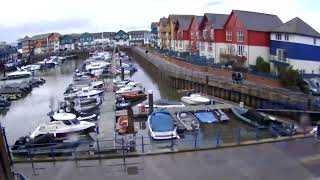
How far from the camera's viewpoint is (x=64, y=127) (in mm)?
23250

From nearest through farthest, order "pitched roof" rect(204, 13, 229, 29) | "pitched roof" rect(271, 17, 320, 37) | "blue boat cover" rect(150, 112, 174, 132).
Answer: "blue boat cover" rect(150, 112, 174, 132), "pitched roof" rect(271, 17, 320, 37), "pitched roof" rect(204, 13, 229, 29)

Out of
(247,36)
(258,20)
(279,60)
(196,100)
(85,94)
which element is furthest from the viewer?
(258,20)

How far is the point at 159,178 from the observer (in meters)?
12.1

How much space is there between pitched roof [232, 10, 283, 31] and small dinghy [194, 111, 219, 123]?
1826cm

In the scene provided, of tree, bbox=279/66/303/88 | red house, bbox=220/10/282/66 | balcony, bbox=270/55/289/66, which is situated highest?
red house, bbox=220/10/282/66

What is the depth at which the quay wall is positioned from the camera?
26203 mm

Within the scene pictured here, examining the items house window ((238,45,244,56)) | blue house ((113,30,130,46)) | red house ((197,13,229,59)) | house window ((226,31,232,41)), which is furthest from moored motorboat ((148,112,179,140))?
blue house ((113,30,130,46))

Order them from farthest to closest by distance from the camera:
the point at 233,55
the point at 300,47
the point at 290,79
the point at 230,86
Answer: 1. the point at 233,55
2. the point at 300,47
3. the point at 230,86
4. the point at 290,79

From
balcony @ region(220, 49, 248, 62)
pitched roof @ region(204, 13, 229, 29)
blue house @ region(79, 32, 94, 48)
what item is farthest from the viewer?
blue house @ region(79, 32, 94, 48)

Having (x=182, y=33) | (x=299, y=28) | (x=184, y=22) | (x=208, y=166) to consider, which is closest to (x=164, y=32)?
(x=184, y=22)

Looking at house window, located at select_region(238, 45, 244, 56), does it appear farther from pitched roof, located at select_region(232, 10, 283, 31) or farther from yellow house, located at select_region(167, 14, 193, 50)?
yellow house, located at select_region(167, 14, 193, 50)

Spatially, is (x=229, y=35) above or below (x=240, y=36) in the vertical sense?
above

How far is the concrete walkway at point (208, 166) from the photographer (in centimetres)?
1213

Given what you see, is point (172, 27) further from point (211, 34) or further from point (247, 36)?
point (247, 36)
